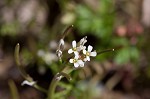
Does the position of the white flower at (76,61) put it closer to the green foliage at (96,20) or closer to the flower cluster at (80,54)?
the flower cluster at (80,54)

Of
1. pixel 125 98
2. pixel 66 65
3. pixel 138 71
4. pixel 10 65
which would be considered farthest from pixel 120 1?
pixel 66 65

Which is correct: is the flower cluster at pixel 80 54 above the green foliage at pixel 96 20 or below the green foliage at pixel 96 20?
below

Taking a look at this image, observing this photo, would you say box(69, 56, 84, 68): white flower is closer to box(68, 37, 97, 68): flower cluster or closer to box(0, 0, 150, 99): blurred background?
box(68, 37, 97, 68): flower cluster

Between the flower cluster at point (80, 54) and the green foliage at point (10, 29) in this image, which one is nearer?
the flower cluster at point (80, 54)

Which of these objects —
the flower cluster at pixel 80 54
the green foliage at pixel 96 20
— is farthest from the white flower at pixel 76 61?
the green foliage at pixel 96 20

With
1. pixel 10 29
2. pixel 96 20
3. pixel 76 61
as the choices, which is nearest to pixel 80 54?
pixel 76 61

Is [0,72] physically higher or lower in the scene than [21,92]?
higher

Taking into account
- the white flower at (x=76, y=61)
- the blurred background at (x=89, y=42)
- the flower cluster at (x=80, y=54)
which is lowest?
the white flower at (x=76, y=61)

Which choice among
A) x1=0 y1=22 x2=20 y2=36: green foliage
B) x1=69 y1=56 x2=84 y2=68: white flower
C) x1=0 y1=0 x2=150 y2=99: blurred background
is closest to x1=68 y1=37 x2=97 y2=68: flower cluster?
x1=69 y1=56 x2=84 y2=68: white flower

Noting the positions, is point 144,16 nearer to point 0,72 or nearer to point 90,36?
point 90,36
